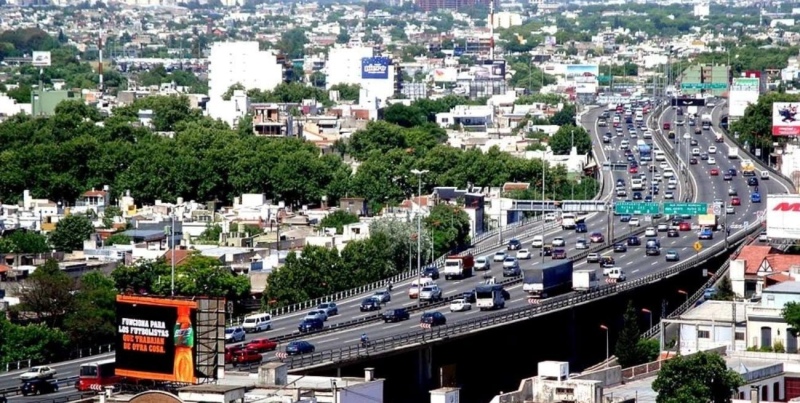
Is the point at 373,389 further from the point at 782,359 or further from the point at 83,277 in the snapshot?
the point at 83,277

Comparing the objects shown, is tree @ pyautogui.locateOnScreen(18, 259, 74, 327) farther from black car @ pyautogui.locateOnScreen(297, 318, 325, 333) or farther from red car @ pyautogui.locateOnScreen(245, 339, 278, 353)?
red car @ pyautogui.locateOnScreen(245, 339, 278, 353)

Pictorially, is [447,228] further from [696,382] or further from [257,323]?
[696,382]

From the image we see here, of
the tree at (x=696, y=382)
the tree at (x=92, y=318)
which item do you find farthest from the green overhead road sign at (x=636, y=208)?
the tree at (x=696, y=382)

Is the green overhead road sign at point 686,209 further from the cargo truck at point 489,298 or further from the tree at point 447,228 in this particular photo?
the cargo truck at point 489,298

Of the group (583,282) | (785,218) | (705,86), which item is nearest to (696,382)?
(583,282)

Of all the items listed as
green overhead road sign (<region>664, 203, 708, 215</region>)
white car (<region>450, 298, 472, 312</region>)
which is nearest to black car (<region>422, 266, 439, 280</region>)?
white car (<region>450, 298, 472, 312</region>)
